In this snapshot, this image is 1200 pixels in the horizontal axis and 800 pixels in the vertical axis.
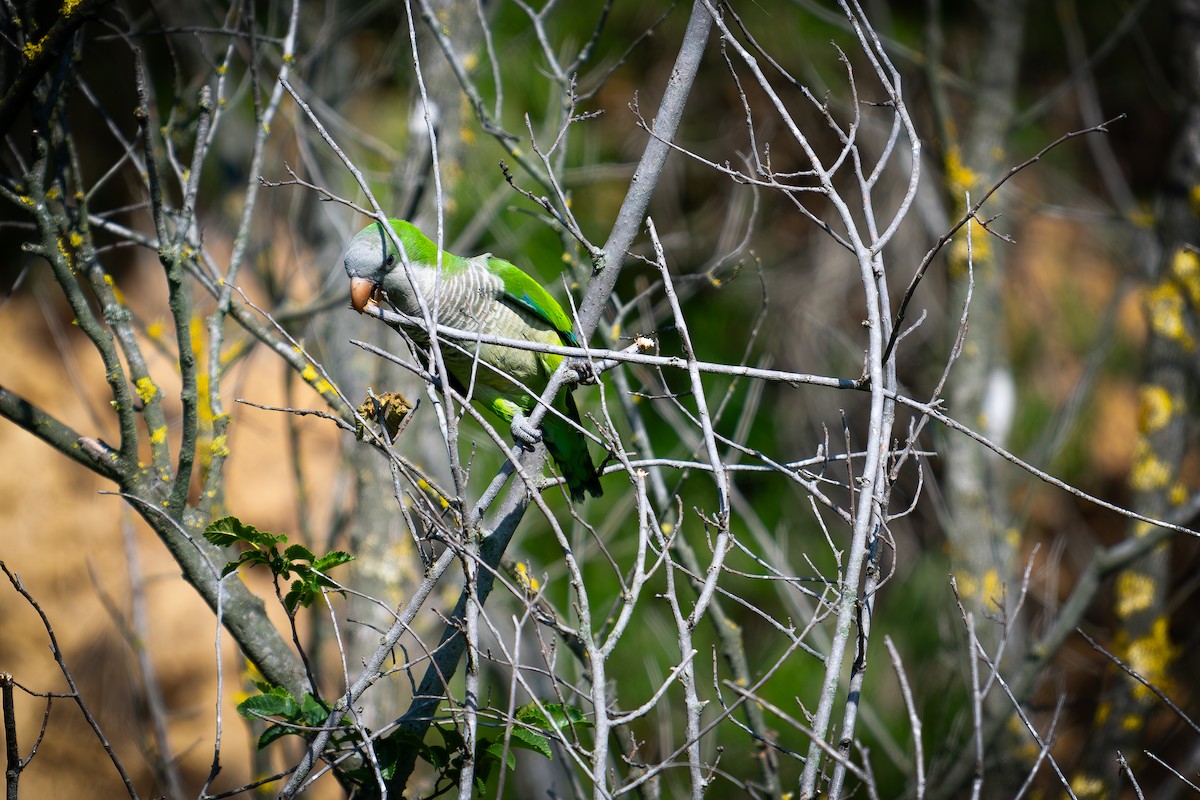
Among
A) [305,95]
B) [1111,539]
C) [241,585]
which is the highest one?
[305,95]

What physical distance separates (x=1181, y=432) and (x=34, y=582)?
8.20 m

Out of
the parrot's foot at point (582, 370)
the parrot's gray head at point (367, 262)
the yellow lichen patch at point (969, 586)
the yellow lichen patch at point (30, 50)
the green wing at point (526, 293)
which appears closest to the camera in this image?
the yellow lichen patch at point (30, 50)

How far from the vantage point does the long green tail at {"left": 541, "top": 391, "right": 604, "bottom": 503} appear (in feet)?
10.2

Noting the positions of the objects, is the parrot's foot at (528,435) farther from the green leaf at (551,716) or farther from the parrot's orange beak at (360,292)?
the parrot's orange beak at (360,292)

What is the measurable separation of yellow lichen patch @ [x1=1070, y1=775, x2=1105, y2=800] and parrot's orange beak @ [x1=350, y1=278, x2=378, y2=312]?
12.2ft

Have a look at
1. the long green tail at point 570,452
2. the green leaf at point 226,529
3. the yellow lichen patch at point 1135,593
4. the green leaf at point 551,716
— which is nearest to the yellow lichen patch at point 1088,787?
the yellow lichen patch at point 1135,593

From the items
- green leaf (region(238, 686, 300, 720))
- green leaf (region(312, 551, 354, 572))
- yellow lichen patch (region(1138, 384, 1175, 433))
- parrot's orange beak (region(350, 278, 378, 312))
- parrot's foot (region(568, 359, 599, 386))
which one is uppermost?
parrot's orange beak (region(350, 278, 378, 312))

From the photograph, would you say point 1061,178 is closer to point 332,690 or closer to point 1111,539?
point 1111,539

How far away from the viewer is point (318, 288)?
512 cm

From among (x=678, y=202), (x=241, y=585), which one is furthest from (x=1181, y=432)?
(x=241, y=585)

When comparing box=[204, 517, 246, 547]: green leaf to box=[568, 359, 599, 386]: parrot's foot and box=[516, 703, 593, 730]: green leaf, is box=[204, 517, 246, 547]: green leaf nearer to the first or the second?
box=[516, 703, 593, 730]: green leaf

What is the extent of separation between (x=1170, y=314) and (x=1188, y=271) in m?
0.23

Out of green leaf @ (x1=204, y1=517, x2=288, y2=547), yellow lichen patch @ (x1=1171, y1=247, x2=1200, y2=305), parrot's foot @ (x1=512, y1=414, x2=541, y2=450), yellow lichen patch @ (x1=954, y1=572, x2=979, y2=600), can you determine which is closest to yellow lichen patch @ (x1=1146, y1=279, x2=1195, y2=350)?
yellow lichen patch @ (x1=1171, y1=247, x2=1200, y2=305)

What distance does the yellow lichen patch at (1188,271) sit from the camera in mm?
4469
